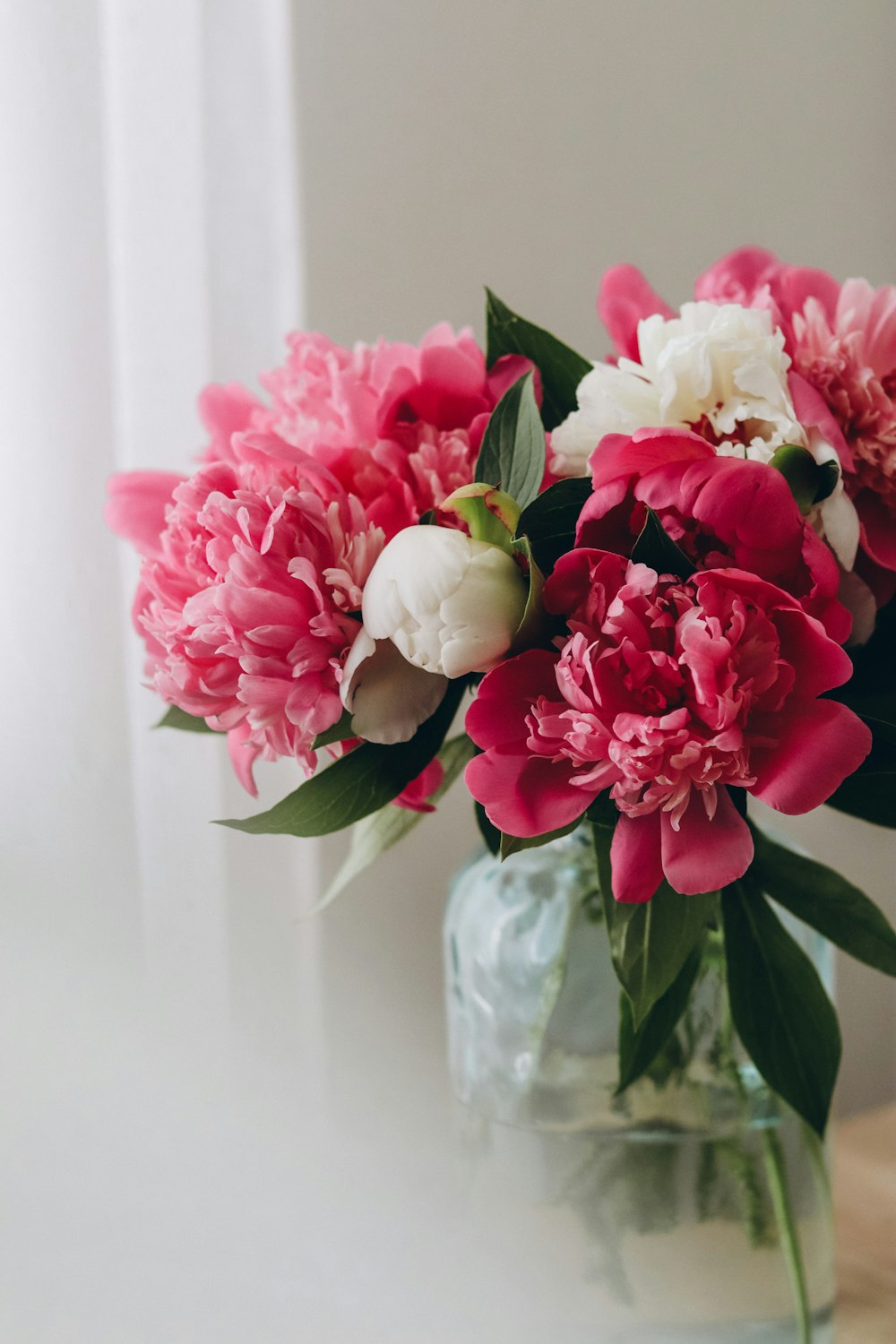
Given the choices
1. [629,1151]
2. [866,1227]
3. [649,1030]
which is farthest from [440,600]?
[866,1227]

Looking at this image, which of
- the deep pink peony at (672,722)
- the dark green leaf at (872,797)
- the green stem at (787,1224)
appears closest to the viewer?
the deep pink peony at (672,722)

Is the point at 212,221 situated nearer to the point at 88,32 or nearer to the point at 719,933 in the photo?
the point at 88,32

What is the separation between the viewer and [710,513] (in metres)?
0.41

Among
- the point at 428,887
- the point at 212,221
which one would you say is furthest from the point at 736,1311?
the point at 212,221

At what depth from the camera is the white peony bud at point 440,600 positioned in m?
0.42

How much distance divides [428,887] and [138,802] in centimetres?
25

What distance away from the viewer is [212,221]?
29.0 inches

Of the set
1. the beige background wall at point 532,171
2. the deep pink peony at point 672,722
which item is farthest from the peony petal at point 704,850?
the beige background wall at point 532,171

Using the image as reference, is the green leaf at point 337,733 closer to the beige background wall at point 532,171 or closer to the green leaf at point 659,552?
the green leaf at point 659,552

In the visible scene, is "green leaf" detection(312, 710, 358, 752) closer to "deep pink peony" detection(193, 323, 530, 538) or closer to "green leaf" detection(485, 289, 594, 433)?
"deep pink peony" detection(193, 323, 530, 538)

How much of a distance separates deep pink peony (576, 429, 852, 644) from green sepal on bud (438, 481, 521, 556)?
28mm

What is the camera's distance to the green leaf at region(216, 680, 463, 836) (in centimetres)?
48

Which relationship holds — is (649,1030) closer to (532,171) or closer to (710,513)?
(710,513)

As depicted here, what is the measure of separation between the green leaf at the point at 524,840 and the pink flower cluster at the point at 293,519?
0.08 meters
